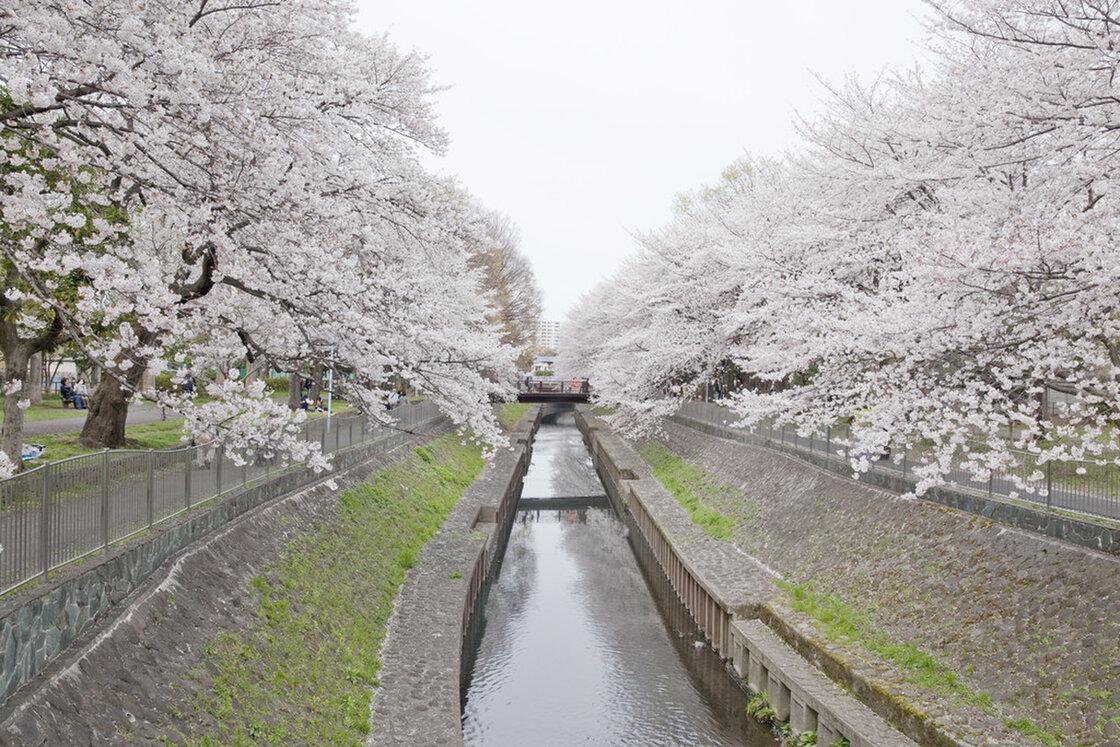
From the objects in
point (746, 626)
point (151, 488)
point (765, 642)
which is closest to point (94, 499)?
point (151, 488)

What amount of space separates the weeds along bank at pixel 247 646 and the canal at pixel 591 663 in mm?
2581

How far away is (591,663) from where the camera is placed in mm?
16234

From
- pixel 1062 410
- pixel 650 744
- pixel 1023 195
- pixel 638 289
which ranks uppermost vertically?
pixel 638 289

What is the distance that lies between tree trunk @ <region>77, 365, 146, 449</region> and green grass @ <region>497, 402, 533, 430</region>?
1269 inches

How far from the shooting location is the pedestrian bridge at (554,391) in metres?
70.2

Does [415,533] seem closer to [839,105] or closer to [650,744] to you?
[650,744]

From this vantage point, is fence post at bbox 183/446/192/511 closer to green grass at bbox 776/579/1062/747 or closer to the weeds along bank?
the weeds along bank

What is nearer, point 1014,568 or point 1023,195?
point 1023,195

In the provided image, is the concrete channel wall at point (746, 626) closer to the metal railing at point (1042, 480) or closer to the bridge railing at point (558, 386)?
the metal railing at point (1042, 480)

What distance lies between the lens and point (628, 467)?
33.9m

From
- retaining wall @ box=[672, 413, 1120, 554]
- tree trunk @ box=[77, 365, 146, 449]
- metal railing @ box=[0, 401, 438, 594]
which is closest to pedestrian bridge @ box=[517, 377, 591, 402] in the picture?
tree trunk @ box=[77, 365, 146, 449]

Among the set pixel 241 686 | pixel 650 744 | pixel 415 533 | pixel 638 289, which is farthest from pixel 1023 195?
pixel 638 289

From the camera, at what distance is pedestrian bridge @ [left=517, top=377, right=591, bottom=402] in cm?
7019

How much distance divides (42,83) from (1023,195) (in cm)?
946
